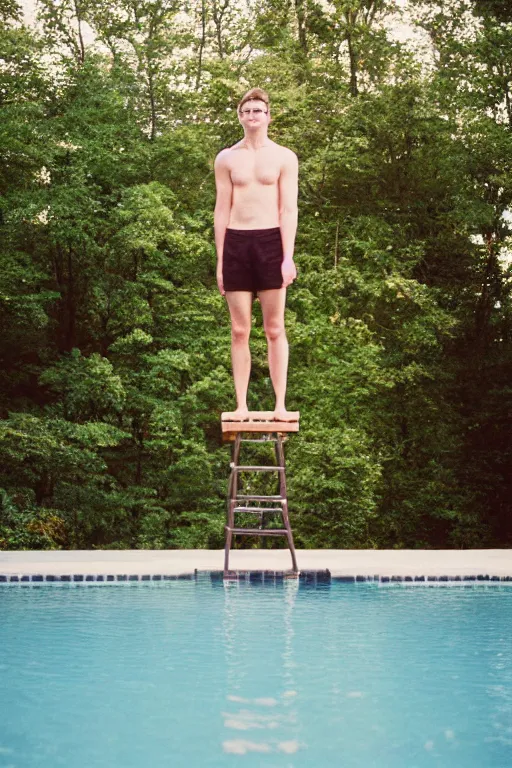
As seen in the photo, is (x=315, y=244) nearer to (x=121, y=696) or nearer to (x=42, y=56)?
(x=42, y=56)

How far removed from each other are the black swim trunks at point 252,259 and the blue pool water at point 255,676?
6.29ft

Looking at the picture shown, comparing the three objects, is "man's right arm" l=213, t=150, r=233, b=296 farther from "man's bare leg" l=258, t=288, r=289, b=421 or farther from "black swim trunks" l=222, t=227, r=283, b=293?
"man's bare leg" l=258, t=288, r=289, b=421

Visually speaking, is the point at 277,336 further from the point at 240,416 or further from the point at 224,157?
the point at 224,157

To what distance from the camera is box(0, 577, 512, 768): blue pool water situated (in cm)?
324

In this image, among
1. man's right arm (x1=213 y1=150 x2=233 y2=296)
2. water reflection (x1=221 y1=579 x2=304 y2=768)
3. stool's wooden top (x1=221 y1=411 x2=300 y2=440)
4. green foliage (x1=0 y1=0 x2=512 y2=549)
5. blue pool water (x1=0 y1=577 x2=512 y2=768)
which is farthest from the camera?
green foliage (x1=0 y1=0 x2=512 y2=549)

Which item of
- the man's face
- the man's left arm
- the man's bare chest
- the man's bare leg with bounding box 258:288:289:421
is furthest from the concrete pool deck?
the man's face

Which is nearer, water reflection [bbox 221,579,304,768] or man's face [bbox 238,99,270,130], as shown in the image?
water reflection [bbox 221,579,304,768]

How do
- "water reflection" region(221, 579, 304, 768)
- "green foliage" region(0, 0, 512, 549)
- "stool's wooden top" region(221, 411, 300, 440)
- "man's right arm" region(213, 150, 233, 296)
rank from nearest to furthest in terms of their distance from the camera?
"water reflection" region(221, 579, 304, 768) → "stool's wooden top" region(221, 411, 300, 440) → "man's right arm" region(213, 150, 233, 296) → "green foliage" region(0, 0, 512, 549)

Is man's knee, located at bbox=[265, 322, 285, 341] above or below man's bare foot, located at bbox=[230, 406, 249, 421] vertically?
above

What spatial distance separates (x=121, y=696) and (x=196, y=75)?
11.5m

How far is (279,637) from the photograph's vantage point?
5.20 metres

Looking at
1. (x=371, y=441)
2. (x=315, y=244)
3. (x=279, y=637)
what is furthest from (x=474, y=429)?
(x=279, y=637)

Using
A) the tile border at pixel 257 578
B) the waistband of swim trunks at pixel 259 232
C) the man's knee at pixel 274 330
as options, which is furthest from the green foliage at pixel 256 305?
the waistband of swim trunks at pixel 259 232

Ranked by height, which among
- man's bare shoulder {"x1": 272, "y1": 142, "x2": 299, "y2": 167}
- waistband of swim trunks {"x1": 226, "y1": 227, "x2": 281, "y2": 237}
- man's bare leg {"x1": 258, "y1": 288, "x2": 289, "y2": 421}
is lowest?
man's bare leg {"x1": 258, "y1": 288, "x2": 289, "y2": 421}
